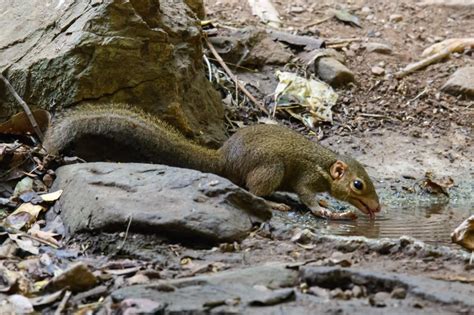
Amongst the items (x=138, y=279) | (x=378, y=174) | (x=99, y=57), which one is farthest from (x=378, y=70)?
(x=138, y=279)

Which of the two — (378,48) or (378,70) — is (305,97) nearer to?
(378,70)

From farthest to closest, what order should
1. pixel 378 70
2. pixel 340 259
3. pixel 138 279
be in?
pixel 378 70 < pixel 340 259 < pixel 138 279

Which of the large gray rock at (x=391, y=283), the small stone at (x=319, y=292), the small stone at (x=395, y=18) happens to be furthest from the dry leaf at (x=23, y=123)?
the small stone at (x=395, y=18)

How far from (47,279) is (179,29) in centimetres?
348

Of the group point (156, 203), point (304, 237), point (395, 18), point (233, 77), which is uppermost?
point (395, 18)

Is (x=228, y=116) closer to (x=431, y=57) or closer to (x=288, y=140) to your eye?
(x=288, y=140)

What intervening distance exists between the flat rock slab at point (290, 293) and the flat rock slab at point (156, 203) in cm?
76

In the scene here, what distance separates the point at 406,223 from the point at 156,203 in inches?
77.4

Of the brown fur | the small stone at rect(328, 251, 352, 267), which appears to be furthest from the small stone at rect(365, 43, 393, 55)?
the small stone at rect(328, 251, 352, 267)

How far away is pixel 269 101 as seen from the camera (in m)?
8.62

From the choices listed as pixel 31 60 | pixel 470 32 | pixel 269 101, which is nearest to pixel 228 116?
pixel 269 101

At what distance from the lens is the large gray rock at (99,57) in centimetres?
635

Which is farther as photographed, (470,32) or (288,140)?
(470,32)

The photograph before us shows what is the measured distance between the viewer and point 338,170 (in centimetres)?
676
